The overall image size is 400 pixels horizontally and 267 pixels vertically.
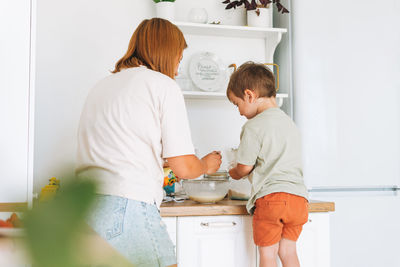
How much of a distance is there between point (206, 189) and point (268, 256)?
1.15 ft

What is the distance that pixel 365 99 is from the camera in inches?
91.0

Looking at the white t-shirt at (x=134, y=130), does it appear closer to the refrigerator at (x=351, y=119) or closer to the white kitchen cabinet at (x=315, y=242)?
the white kitchen cabinet at (x=315, y=242)

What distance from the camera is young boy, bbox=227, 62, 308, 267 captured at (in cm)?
154

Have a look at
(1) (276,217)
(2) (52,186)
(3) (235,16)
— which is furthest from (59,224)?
(3) (235,16)

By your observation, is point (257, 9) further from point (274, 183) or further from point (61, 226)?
point (61, 226)

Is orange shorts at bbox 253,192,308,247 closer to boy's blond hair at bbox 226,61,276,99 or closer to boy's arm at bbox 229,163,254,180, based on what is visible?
boy's arm at bbox 229,163,254,180

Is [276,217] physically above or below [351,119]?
below

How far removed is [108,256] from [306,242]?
62.4 inches

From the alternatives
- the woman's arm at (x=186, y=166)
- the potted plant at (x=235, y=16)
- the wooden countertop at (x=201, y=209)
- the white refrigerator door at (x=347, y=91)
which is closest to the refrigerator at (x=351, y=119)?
the white refrigerator door at (x=347, y=91)

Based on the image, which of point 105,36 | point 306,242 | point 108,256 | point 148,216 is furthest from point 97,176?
point 105,36

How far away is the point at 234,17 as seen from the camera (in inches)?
95.3

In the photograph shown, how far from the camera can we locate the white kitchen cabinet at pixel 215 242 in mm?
1618

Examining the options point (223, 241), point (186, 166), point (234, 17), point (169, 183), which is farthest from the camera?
point (234, 17)

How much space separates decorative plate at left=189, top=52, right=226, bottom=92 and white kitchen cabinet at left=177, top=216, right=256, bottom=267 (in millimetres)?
853
